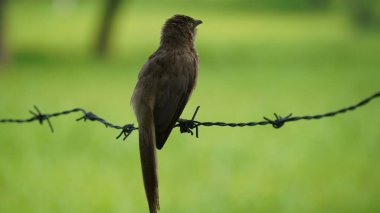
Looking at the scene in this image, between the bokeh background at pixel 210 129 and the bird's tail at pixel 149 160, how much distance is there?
423 centimetres

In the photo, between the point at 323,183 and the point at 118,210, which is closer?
the point at 118,210

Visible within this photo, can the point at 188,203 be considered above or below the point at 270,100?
below

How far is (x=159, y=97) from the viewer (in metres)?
4.27

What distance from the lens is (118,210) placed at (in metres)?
8.20

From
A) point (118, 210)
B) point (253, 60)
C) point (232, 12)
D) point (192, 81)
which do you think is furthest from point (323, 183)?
point (232, 12)

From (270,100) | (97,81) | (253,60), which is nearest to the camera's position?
(270,100)

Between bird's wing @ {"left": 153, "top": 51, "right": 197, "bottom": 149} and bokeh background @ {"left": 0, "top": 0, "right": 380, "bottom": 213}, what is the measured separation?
399 cm

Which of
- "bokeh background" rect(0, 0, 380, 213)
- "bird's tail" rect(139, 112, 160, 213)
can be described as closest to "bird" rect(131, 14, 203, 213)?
"bird's tail" rect(139, 112, 160, 213)

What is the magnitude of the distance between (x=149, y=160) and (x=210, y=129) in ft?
34.6

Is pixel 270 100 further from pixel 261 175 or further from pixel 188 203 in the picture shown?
pixel 188 203

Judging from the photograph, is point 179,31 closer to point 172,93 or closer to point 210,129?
point 172,93

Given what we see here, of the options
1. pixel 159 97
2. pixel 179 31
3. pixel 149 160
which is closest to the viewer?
pixel 149 160

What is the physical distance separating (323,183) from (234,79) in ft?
40.2

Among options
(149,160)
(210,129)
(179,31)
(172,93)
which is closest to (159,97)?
(172,93)
